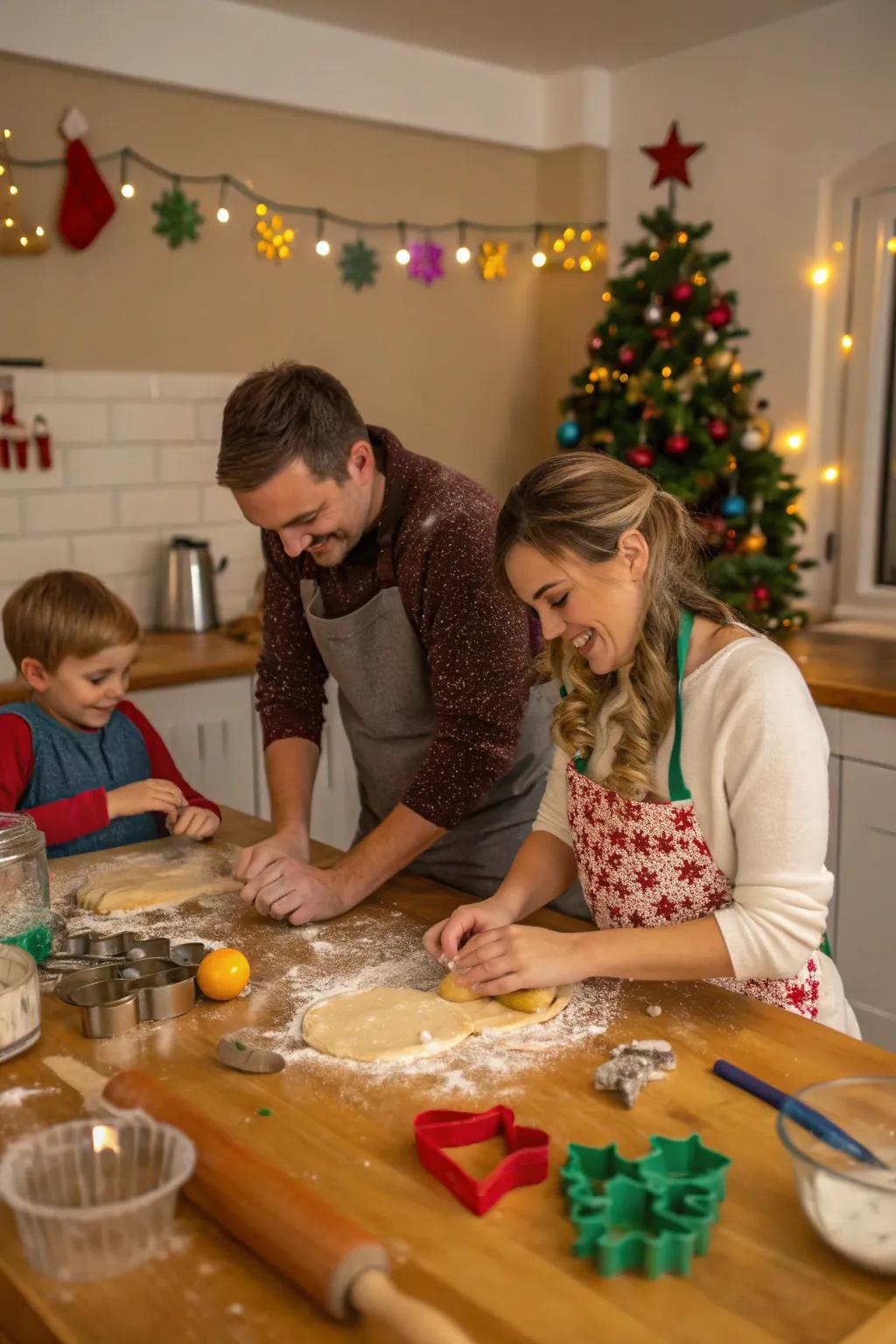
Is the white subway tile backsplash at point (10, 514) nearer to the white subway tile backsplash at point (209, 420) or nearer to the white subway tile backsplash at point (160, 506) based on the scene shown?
the white subway tile backsplash at point (160, 506)

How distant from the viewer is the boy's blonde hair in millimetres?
2061

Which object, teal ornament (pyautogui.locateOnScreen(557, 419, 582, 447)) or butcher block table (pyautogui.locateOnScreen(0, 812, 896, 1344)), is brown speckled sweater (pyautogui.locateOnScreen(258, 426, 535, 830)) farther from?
teal ornament (pyautogui.locateOnScreen(557, 419, 582, 447))

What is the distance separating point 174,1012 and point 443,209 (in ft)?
11.4

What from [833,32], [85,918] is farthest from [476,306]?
[85,918]

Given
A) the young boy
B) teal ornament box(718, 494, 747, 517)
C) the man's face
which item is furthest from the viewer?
teal ornament box(718, 494, 747, 517)

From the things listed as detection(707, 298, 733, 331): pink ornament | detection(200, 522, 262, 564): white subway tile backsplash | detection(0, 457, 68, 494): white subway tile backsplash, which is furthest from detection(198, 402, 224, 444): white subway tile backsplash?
detection(707, 298, 733, 331): pink ornament

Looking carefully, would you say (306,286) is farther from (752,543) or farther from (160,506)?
(752,543)

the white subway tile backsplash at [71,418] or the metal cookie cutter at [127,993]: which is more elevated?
the white subway tile backsplash at [71,418]

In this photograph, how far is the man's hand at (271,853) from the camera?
1619 millimetres

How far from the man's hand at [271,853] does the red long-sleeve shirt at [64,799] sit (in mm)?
225

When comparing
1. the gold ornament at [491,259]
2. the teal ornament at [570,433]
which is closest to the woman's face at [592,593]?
the teal ornament at [570,433]

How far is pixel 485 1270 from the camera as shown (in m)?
0.89

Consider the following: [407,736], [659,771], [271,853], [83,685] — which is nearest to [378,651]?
[407,736]

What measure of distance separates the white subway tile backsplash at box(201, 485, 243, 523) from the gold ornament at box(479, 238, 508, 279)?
131 centimetres
